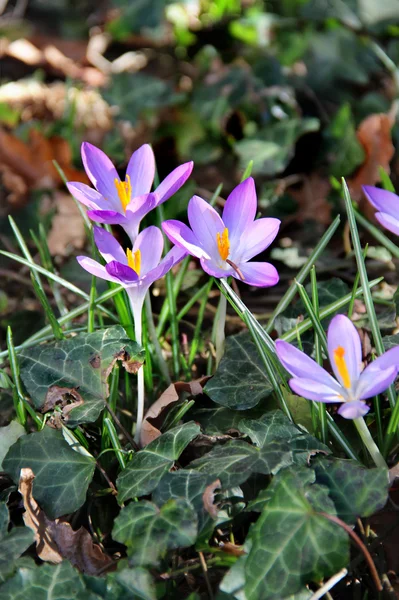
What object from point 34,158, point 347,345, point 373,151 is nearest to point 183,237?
point 347,345

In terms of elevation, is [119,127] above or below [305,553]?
below

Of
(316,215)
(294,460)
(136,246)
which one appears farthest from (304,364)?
(316,215)

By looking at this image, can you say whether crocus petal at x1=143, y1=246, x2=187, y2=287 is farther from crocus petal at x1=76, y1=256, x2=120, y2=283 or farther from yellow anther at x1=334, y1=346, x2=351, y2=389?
yellow anther at x1=334, y1=346, x2=351, y2=389

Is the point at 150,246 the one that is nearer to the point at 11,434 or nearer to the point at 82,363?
the point at 82,363

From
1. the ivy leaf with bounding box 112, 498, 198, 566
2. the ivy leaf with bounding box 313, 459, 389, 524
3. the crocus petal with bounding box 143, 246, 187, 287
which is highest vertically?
the crocus petal with bounding box 143, 246, 187, 287

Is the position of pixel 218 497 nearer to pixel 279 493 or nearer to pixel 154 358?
pixel 279 493

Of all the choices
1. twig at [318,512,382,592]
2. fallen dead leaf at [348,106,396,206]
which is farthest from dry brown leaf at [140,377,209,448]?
fallen dead leaf at [348,106,396,206]

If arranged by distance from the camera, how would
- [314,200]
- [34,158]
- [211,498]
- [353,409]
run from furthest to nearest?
[34,158] → [314,200] → [211,498] → [353,409]
